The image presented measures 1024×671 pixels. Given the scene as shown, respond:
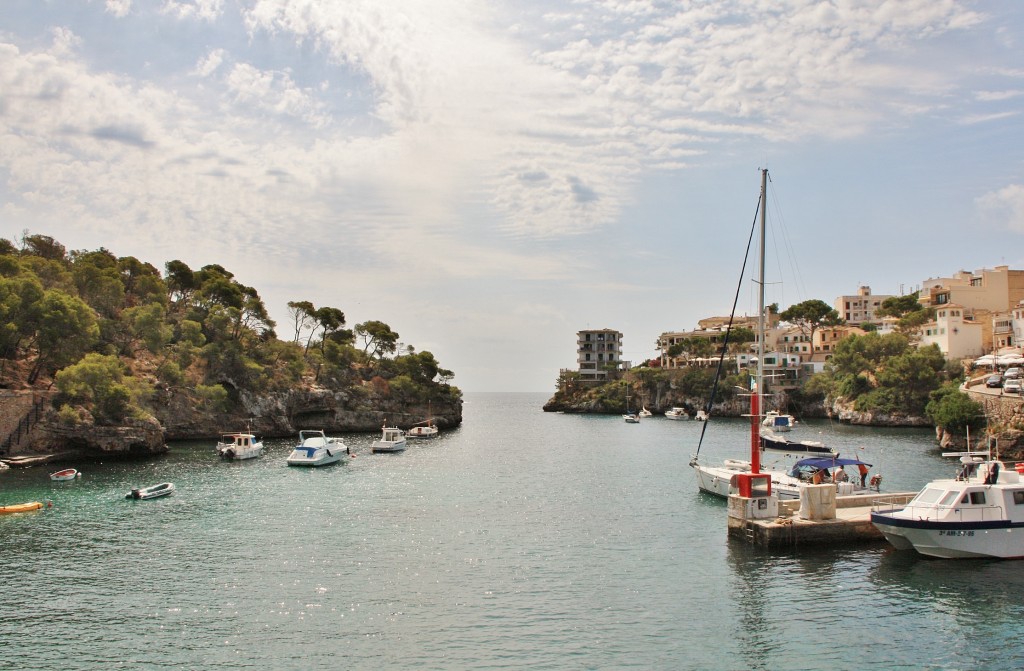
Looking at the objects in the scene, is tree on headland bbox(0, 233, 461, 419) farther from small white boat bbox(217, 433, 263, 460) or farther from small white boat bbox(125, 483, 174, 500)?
small white boat bbox(125, 483, 174, 500)

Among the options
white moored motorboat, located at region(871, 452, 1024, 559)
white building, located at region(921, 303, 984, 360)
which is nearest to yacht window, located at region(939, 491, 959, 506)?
Result: white moored motorboat, located at region(871, 452, 1024, 559)

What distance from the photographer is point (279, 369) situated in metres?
104

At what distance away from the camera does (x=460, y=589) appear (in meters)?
27.9

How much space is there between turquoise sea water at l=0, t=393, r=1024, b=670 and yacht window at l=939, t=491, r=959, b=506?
2.60 metres

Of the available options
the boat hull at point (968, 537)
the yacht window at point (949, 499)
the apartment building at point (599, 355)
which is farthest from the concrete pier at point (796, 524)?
the apartment building at point (599, 355)

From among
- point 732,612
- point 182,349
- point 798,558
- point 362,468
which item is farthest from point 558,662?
point 182,349

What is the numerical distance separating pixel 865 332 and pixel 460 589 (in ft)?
475

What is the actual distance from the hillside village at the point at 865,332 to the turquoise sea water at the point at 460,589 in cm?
5685

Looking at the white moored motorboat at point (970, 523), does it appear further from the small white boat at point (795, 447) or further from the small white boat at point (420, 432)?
the small white boat at point (420, 432)

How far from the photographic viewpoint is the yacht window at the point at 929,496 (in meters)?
30.9

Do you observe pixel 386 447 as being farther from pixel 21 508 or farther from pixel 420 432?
pixel 21 508

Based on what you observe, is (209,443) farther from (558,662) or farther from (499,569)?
(558,662)

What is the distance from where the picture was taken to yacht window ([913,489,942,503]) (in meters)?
30.9

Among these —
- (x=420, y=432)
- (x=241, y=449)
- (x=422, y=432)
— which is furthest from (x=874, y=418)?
(x=241, y=449)
